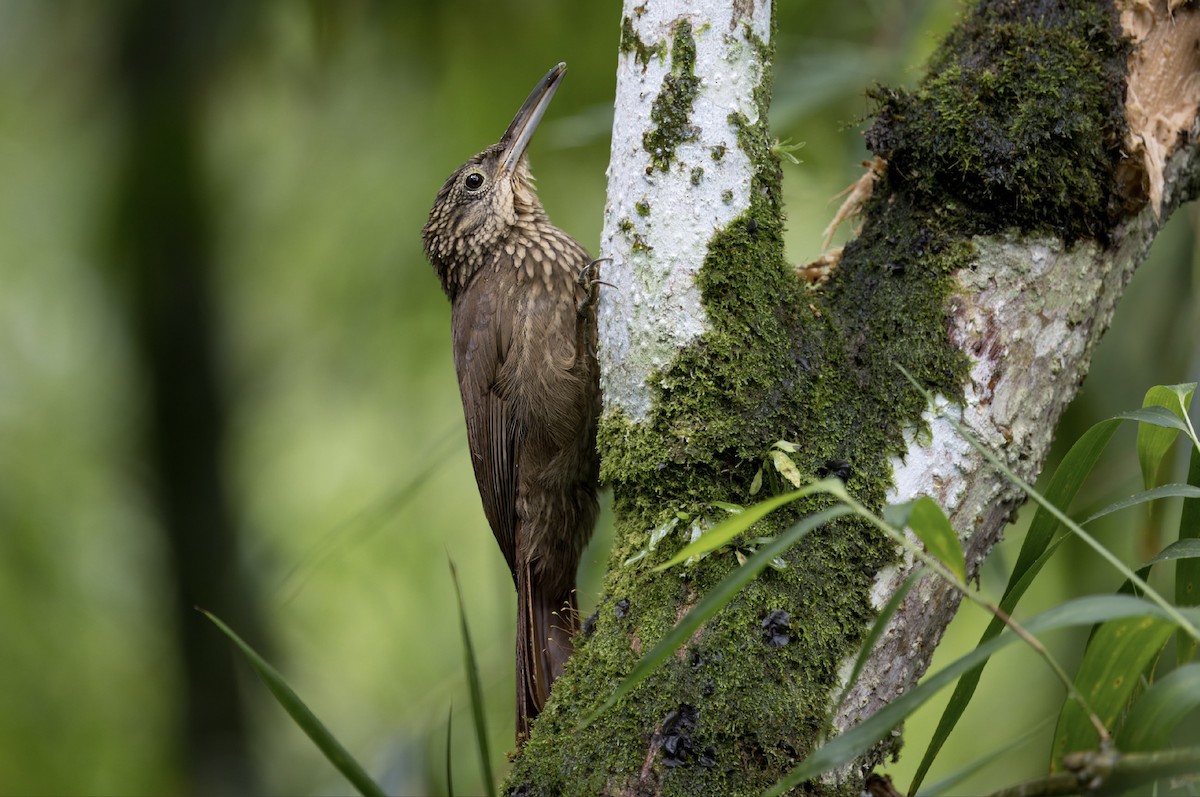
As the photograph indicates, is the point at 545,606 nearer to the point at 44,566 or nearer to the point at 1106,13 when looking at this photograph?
the point at 1106,13

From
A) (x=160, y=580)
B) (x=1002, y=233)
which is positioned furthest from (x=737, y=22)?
(x=160, y=580)

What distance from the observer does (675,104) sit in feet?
6.15

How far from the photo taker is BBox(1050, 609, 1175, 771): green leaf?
1263 millimetres

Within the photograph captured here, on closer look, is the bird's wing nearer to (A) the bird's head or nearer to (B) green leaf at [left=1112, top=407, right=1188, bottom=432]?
(A) the bird's head

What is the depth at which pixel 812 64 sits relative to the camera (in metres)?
2.94

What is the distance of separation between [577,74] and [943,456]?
8.85 ft

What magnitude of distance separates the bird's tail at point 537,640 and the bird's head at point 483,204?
988 millimetres

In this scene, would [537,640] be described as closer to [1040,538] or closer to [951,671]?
[1040,538]

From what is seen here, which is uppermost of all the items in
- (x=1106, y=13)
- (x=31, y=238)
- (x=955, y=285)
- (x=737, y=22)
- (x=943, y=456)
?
(x=31, y=238)

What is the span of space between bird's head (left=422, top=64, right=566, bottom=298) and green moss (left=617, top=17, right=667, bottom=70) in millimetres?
1186

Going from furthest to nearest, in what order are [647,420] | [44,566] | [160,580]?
[44,566] < [160,580] < [647,420]

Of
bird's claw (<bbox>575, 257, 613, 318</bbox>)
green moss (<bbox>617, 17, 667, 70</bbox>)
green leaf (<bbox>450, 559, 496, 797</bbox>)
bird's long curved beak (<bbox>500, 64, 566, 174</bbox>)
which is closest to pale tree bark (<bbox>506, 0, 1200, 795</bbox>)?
green moss (<bbox>617, 17, 667, 70</bbox>)

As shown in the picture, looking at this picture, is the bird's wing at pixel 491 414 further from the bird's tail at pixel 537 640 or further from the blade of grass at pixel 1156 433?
the blade of grass at pixel 1156 433

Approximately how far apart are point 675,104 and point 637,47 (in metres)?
0.14
